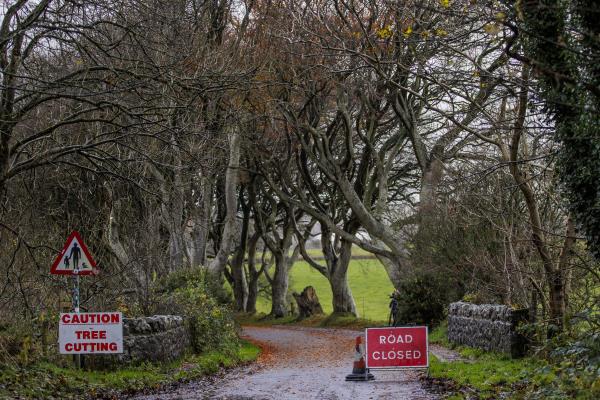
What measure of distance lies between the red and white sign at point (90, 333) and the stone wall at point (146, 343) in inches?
74.4

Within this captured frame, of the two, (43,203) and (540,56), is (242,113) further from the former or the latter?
(540,56)

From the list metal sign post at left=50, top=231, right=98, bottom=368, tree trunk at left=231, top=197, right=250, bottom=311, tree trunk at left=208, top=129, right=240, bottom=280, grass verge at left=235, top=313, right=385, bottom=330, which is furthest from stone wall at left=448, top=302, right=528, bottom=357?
tree trunk at left=231, top=197, right=250, bottom=311

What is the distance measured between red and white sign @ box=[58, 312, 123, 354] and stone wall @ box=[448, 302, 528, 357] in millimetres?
8346

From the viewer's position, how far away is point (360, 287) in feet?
248

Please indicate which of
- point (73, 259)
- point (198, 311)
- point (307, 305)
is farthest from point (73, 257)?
point (307, 305)

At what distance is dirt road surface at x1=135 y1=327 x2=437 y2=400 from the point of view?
46.6 ft

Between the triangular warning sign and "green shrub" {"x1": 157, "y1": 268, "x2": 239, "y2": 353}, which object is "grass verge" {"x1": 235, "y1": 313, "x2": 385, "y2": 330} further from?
the triangular warning sign

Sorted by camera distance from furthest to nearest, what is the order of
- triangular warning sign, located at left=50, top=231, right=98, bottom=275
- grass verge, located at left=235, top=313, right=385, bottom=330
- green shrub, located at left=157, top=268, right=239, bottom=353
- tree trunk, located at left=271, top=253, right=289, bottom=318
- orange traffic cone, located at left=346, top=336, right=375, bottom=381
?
tree trunk, located at left=271, top=253, right=289, bottom=318, grass verge, located at left=235, top=313, right=385, bottom=330, green shrub, located at left=157, top=268, right=239, bottom=353, orange traffic cone, located at left=346, top=336, right=375, bottom=381, triangular warning sign, located at left=50, top=231, right=98, bottom=275

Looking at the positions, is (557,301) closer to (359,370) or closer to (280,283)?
(359,370)

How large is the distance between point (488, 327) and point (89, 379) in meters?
9.40

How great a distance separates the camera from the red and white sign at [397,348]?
1736 centimetres

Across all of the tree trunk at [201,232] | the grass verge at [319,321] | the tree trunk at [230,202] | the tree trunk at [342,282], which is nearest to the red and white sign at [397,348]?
the tree trunk at [230,202]

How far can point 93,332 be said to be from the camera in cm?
1463

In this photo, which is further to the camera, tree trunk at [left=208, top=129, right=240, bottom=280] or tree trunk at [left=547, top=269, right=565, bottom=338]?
tree trunk at [left=208, top=129, right=240, bottom=280]
